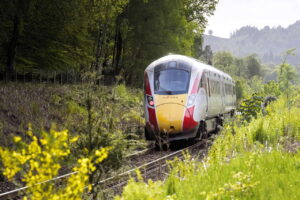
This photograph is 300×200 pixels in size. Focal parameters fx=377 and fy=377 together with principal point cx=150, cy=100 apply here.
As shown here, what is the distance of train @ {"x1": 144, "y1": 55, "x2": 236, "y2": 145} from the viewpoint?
12.4m

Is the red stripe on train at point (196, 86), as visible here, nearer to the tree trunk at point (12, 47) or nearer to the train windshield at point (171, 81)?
the train windshield at point (171, 81)

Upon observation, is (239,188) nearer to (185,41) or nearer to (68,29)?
(68,29)

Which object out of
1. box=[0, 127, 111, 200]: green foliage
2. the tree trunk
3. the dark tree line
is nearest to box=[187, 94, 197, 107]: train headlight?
the dark tree line

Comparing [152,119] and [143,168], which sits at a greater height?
[152,119]

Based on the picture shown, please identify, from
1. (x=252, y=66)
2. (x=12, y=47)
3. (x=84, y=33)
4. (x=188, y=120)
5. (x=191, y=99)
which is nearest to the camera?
(x=188, y=120)

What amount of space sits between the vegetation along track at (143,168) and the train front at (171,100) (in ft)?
2.51

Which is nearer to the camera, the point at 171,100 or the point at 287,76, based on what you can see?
the point at 171,100

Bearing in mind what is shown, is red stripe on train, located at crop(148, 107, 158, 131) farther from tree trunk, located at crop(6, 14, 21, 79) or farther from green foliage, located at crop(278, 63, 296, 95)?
green foliage, located at crop(278, 63, 296, 95)

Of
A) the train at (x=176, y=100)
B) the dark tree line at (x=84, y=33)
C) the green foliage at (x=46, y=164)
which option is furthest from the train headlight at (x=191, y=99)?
the green foliage at (x=46, y=164)

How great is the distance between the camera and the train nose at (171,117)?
485 inches

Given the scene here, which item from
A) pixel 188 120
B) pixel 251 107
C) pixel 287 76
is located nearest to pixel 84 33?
pixel 251 107

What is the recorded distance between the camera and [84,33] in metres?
22.0

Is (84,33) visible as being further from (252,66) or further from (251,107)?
(252,66)

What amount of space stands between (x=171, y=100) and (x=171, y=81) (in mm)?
781
